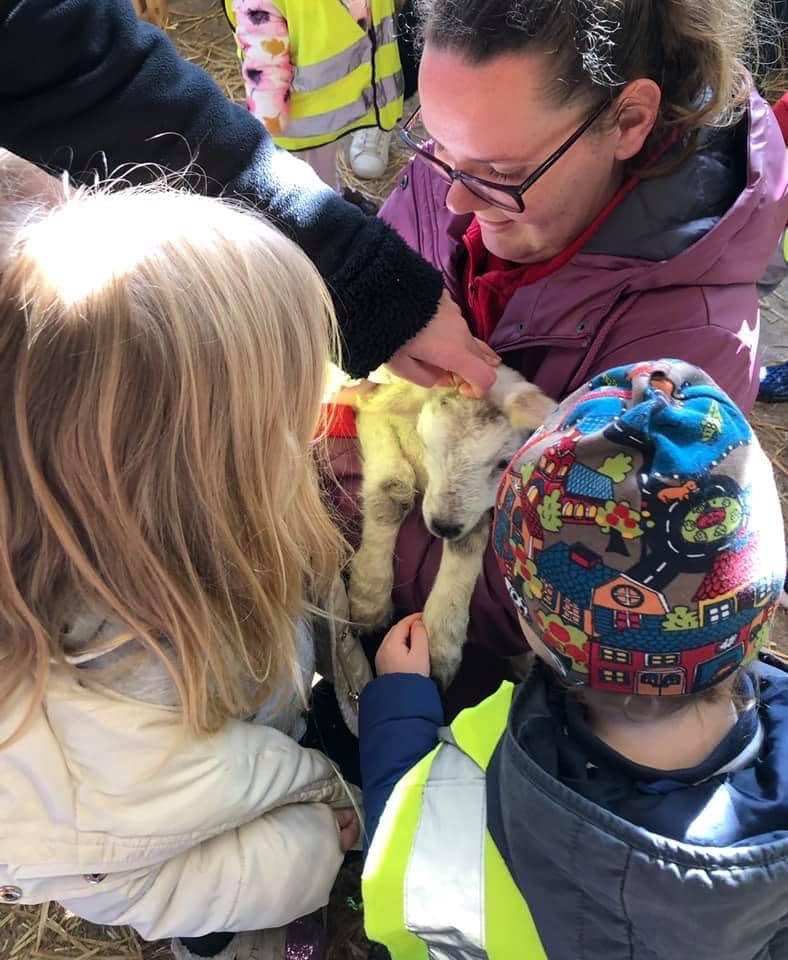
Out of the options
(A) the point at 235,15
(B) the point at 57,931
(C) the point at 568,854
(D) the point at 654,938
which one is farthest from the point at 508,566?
(A) the point at 235,15

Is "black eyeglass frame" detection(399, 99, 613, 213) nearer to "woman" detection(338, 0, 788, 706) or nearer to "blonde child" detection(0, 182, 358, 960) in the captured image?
"woman" detection(338, 0, 788, 706)

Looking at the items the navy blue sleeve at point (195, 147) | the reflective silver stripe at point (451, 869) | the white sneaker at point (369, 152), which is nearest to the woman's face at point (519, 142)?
the navy blue sleeve at point (195, 147)

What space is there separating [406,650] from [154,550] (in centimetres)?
63

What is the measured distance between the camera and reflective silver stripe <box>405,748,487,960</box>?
1.10m

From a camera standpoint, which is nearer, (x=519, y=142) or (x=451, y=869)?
(x=451, y=869)

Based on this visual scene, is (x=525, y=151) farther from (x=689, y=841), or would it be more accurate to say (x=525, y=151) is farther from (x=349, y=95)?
(x=349, y=95)

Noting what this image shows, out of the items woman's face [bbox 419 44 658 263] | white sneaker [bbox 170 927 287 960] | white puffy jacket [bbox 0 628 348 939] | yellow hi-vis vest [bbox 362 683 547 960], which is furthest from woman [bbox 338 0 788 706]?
white sneaker [bbox 170 927 287 960]

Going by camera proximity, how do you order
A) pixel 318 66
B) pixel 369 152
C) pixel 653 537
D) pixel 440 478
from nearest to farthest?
pixel 653 537
pixel 440 478
pixel 318 66
pixel 369 152

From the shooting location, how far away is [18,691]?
1.11m

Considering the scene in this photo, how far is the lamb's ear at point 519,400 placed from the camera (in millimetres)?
1424

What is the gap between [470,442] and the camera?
149cm

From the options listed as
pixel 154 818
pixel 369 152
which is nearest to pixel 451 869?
pixel 154 818

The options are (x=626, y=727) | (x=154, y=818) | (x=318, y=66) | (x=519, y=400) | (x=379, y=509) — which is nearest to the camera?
(x=626, y=727)

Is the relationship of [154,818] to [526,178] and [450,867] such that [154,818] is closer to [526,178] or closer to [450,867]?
[450,867]
